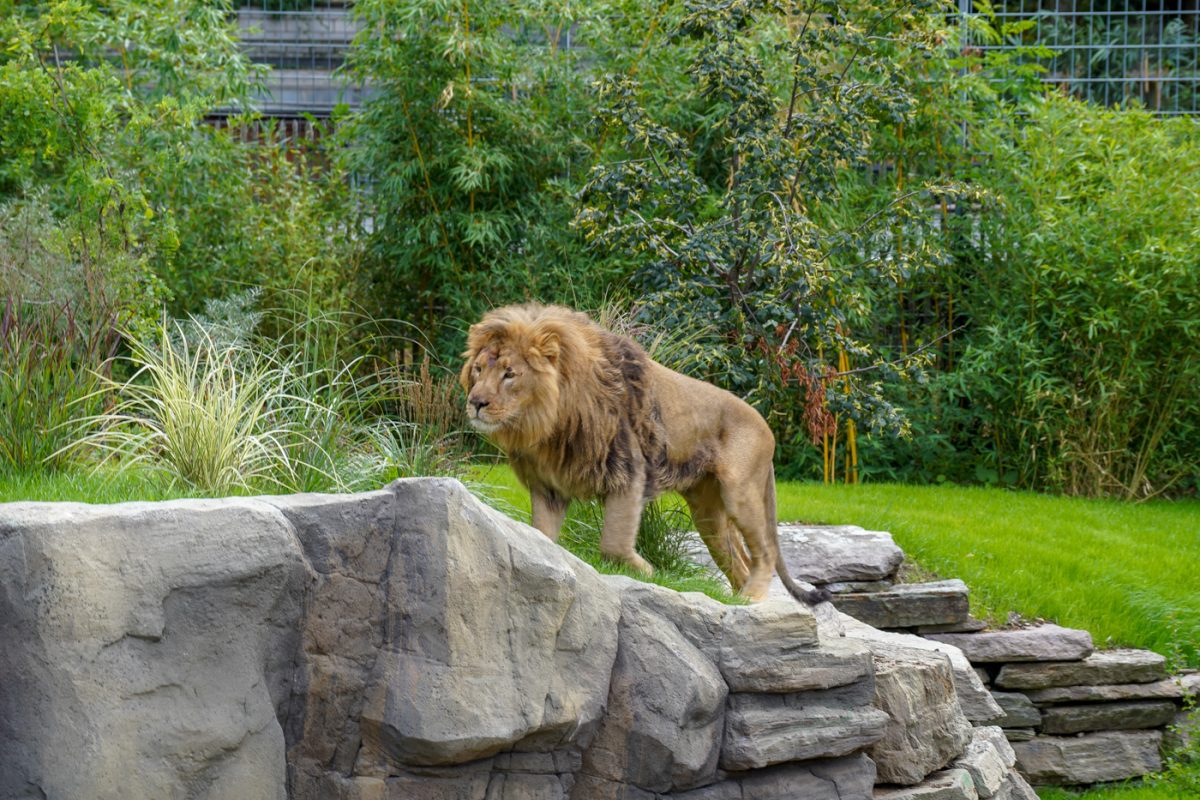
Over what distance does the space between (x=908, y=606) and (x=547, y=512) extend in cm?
277

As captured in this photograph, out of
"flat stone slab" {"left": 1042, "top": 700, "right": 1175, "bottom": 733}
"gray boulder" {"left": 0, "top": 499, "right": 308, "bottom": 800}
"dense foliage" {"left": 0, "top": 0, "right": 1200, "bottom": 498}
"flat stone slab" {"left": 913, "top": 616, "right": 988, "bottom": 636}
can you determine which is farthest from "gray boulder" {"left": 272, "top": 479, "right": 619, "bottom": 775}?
"dense foliage" {"left": 0, "top": 0, "right": 1200, "bottom": 498}

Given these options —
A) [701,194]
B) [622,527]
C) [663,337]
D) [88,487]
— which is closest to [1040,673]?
[663,337]

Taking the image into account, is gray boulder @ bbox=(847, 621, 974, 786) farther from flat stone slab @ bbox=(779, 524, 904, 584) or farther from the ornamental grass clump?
the ornamental grass clump

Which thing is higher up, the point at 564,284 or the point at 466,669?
the point at 564,284

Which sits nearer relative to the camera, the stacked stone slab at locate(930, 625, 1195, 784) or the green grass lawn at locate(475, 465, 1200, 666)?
the stacked stone slab at locate(930, 625, 1195, 784)

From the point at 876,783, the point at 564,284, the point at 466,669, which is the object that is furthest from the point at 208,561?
the point at 564,284

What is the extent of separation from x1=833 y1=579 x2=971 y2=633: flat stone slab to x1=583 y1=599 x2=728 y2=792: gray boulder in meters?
2.86

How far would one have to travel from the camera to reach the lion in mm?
5363

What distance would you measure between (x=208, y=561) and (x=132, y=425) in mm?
2929

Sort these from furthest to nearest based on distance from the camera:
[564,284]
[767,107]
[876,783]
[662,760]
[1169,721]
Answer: [564,284]
[767,107]
[1169,721]
[876,783]
[662,760]

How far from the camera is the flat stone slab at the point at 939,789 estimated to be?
541cm

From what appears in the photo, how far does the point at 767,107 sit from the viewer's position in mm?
8836

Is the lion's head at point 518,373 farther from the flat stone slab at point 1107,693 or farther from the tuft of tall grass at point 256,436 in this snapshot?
the flat stone slab at point 1107,693

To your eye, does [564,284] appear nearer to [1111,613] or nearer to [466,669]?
[1111,613]
